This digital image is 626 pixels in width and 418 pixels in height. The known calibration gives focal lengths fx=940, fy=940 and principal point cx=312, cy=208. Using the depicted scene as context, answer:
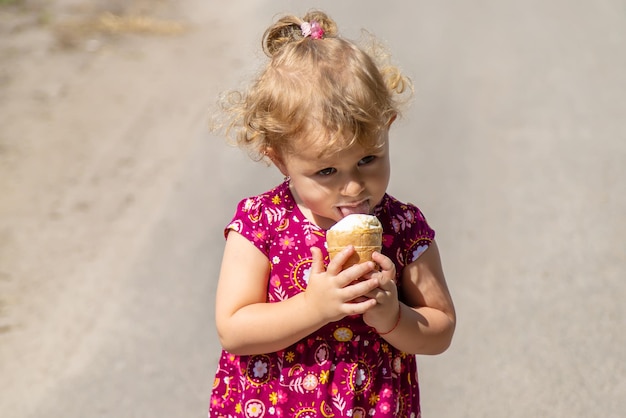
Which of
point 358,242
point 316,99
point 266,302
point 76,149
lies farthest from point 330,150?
point 76,149

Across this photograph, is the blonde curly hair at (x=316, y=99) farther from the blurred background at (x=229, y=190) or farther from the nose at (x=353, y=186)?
the blurred background at (x=229, y=190)

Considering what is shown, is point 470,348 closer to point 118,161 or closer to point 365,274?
point 365,274

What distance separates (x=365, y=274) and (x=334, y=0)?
20.9 ft

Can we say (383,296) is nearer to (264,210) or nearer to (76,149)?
(264,210)

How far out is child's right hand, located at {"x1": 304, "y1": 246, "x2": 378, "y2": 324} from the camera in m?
2.05

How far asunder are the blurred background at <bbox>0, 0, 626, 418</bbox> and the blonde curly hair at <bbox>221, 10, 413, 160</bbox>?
0.39 metres

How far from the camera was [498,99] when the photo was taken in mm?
6465

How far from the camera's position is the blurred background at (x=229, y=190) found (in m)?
4.06

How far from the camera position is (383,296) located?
2.10 m

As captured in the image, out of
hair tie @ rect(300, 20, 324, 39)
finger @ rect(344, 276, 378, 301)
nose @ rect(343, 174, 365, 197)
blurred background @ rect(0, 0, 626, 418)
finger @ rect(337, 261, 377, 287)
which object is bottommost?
finger @ rect(344, 276, 378, 301)

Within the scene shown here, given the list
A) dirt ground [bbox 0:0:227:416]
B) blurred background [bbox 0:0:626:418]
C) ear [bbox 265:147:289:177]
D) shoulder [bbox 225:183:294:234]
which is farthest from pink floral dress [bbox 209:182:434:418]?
dirt ground [bbox 0:0:227:416]

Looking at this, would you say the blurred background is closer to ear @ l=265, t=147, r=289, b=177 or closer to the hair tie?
the hair tie

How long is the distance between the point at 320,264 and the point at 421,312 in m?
0.32

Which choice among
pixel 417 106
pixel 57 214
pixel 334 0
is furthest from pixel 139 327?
pixel 334 0
